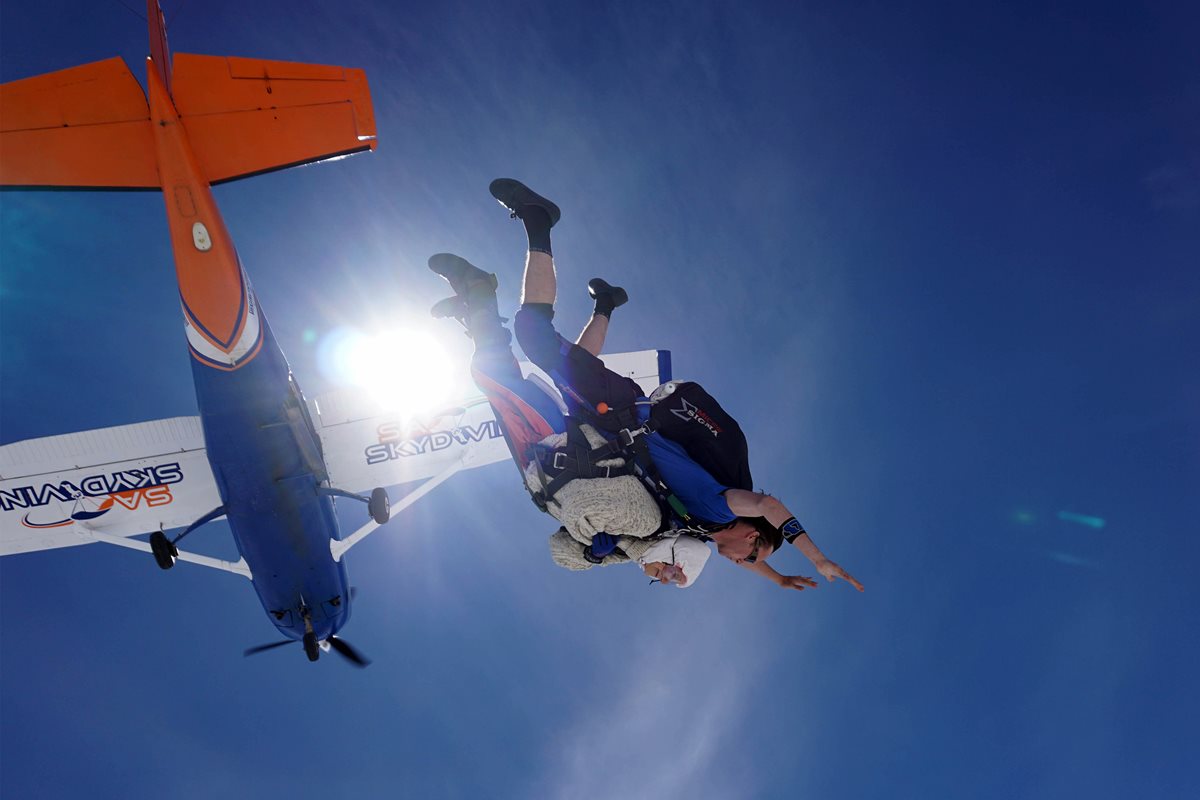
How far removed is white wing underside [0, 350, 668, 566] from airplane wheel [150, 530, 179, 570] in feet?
7.65

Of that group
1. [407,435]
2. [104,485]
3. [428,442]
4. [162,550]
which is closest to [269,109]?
[162,550]

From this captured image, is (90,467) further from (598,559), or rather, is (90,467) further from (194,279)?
(598,559)

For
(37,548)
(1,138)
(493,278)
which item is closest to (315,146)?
(1,138)

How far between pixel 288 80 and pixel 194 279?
9.67 ft

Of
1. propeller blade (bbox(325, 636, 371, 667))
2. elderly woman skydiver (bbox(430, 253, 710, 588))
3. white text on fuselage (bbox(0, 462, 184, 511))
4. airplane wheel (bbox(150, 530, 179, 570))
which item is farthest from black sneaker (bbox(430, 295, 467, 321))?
white text on fuselage (bbox(0, 462, 184, 511))

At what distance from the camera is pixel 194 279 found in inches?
325

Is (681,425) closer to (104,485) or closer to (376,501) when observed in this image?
(376,501)

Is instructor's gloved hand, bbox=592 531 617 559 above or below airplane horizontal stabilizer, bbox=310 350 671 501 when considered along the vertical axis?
above

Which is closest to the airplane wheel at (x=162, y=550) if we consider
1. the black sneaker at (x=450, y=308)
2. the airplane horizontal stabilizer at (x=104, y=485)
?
the airplane horizontal stabilizer at (x=104, y=485)

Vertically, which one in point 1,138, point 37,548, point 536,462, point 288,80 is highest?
point 288,80

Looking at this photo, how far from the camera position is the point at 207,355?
27.9 ft

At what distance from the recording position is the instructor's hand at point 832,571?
424 centimetres

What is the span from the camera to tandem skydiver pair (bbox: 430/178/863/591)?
4508 millimetres

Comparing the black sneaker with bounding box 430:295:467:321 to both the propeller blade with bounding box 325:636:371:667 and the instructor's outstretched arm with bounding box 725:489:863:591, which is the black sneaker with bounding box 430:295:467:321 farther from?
the propeller blade with bounding box 325:636:371:667
